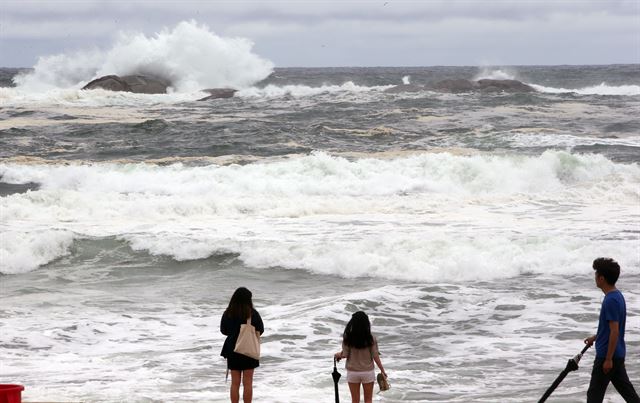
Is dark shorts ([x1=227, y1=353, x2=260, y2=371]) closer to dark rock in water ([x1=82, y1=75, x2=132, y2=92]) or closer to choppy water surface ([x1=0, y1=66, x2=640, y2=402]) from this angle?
choppy water surface ([x1=0, y1=66, x2=640, y2=402])

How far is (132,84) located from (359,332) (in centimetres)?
5494

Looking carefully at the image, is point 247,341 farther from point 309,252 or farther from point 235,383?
point 309,252

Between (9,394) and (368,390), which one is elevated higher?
(9,394)

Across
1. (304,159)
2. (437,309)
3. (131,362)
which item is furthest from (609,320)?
(304,159)

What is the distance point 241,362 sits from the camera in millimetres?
7438

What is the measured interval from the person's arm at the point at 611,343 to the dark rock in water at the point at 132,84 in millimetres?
52362

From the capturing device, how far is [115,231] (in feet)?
60.2

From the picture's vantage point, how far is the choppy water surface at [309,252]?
9.82 metres

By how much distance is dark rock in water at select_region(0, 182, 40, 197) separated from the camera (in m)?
23.6

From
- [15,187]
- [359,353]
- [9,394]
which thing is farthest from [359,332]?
[15,187]

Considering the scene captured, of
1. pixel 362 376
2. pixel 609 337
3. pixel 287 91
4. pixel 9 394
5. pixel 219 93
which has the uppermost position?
pixel 287 91

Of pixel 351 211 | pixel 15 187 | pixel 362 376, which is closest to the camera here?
pixel 362 376

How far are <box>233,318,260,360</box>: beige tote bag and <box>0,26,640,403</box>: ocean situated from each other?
1.39 m

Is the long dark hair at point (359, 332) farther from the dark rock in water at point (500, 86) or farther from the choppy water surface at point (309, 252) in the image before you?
the dark rock in water at point (500, 86)
